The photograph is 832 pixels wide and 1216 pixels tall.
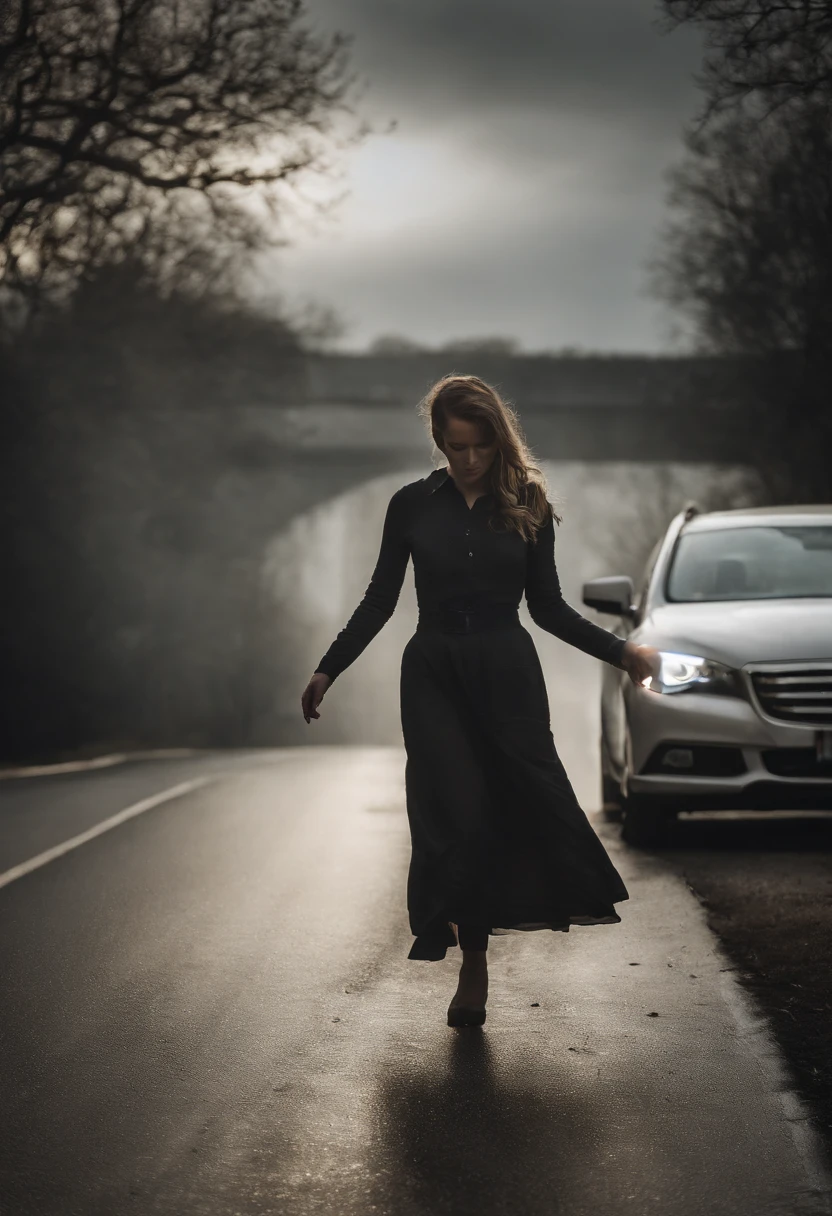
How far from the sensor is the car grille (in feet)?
32.3

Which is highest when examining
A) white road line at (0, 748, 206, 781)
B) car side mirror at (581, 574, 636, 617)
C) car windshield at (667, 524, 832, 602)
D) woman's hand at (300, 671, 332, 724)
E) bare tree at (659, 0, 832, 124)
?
bare tree at (659, 0, 832, 124)

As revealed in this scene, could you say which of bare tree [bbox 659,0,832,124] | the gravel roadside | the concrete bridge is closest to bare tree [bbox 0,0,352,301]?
bare tree [bbox 659,0,832,124]

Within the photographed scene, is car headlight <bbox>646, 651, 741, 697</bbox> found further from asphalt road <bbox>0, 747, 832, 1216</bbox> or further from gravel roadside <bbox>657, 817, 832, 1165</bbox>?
asphalt road <bbox>0, 747, 832, 1216</bbox>

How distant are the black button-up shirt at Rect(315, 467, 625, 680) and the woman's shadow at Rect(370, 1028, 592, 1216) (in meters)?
1.34

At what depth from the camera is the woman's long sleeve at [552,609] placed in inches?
243

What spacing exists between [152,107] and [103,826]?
518 inches

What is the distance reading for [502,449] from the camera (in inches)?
240

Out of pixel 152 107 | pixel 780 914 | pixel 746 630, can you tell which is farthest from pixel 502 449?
pixel 152 107

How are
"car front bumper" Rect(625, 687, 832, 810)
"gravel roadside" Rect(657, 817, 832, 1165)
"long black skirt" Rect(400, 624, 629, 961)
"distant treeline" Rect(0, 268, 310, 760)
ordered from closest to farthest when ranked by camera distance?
"gravel roadside" Rect(657, 817, 832, 1165)
"long black skirt" Rect(400, 624, 629, 961)
"car front bumper" Rect(625, 687, 832, 810)
"distant treeline" Rect(0, 268, 310, 760)

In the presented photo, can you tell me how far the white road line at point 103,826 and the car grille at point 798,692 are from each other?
3.99 metres

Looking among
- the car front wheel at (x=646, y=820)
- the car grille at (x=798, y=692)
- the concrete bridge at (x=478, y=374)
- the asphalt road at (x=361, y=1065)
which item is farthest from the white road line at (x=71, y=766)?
the concrete bridge at (x=478, y=374)

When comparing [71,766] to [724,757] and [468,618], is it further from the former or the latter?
[468,618]

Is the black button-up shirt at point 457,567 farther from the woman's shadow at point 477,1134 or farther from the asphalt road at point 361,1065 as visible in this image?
the woman's shadow at point 477,1134

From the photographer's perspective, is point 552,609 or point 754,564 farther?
point 754,564
